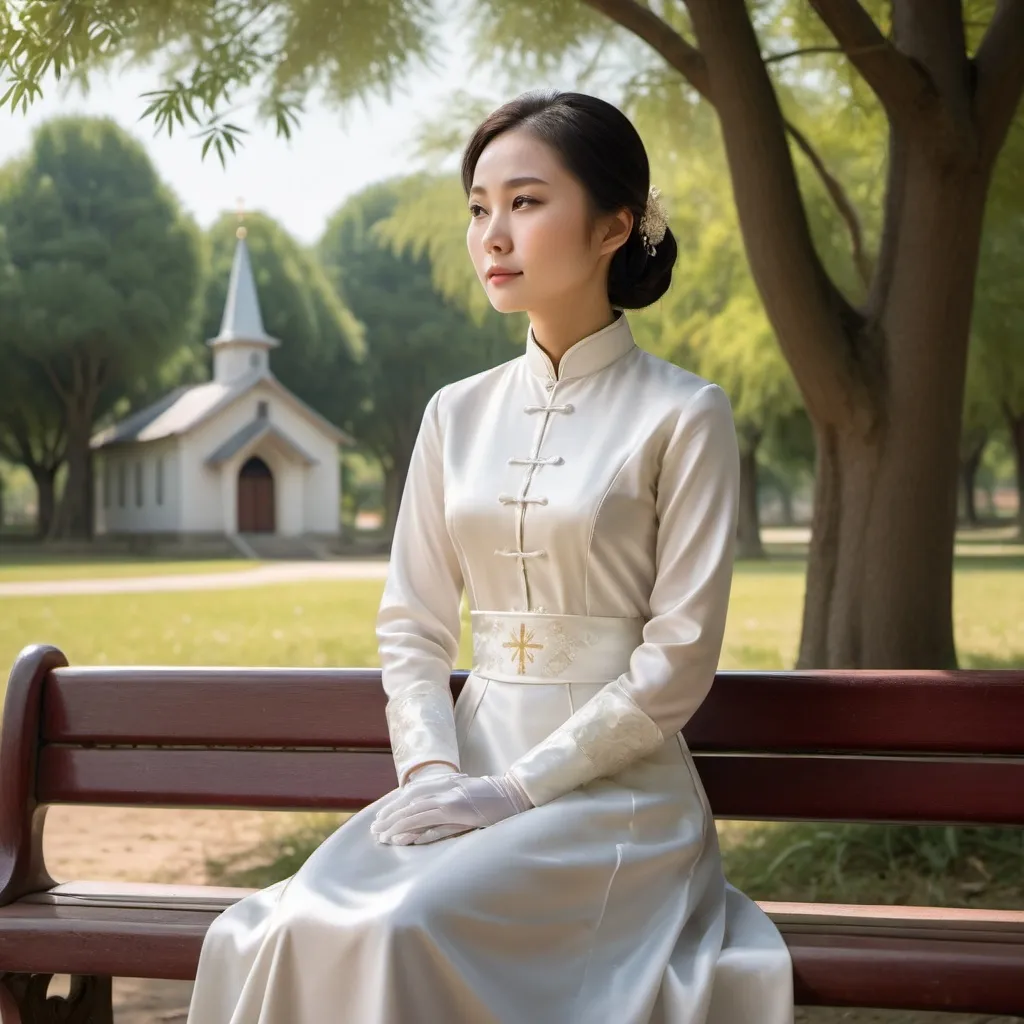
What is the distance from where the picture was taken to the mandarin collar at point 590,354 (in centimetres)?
232

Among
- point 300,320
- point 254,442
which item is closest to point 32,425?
point 254,442

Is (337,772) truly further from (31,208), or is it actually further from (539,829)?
(31,208)

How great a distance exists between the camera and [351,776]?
262cm

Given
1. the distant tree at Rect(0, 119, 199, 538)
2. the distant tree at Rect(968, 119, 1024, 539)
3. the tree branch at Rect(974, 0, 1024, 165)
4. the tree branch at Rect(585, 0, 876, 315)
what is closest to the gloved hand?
the tree branch at Rect(585, 0, 876, 315)

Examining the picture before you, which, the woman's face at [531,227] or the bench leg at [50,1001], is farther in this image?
the bench leg at [50,1001]

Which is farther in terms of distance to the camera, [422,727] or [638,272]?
[638,272]

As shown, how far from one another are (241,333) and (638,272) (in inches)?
1332

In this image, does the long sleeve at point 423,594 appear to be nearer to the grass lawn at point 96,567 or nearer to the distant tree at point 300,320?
the grass lawn at point 96,567

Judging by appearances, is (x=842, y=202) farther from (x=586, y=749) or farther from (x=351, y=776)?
(x=586, y=749)

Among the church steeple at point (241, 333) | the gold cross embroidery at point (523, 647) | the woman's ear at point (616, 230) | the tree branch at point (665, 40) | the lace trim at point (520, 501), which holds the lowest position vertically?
the gold cross embroidery at point (523, 647)

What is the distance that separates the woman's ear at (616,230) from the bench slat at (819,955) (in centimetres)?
120

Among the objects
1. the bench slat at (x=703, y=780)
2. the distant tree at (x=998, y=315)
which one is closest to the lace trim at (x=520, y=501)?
the bench slat at (x=703, y=780)

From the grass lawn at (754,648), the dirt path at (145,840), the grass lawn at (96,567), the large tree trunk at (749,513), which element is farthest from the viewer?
the large tree trunk at (749,513)

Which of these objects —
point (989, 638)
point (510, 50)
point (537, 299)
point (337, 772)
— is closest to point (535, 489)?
point (537, 299)
